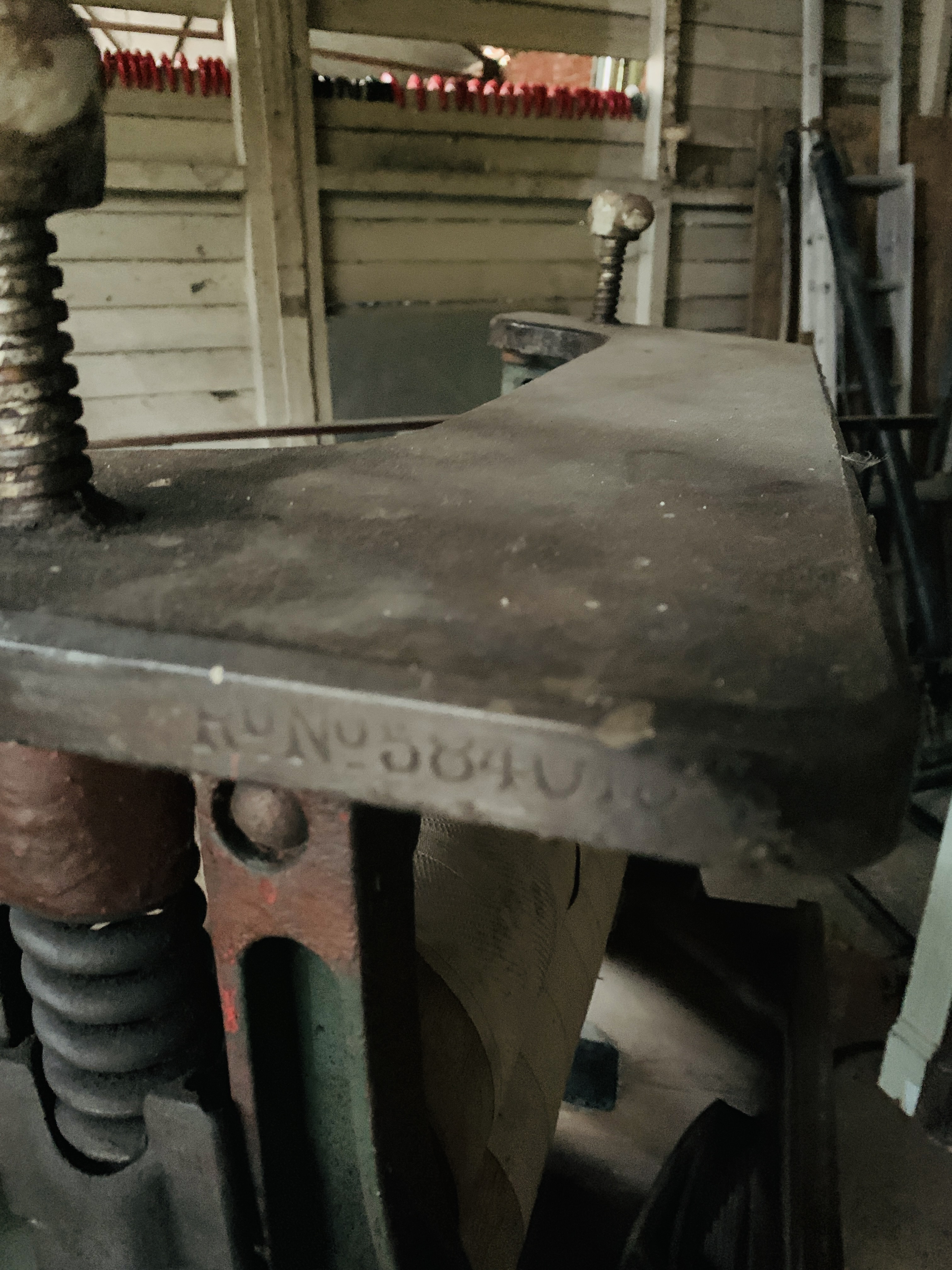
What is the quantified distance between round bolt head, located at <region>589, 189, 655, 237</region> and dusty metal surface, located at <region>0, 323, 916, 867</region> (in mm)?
1189

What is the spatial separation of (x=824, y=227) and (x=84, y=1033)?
3727 millimetres

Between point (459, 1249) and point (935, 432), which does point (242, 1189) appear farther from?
point (935, 432)

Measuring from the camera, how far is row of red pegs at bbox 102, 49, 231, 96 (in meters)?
2.70

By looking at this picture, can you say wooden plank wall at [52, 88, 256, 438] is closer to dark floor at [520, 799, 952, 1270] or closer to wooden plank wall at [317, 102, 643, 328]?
wooden plank wall at [317, 102, 643, 328]

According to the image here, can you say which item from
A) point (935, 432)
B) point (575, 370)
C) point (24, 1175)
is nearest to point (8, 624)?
point (24, 1175)

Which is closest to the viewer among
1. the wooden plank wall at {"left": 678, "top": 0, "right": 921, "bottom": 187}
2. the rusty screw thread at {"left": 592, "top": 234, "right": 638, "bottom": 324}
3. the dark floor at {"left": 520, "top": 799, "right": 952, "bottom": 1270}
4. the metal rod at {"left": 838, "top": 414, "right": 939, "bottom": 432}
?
the dark floor at {"left": 520, "top": 799, "right": 952, "bottom": 1270}

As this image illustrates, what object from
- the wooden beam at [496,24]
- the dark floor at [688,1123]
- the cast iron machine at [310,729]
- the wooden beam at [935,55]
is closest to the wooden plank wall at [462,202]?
the wooden beam at [496,24]

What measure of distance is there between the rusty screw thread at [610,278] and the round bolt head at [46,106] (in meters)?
1.40

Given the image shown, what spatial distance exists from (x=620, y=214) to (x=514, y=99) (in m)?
1.94

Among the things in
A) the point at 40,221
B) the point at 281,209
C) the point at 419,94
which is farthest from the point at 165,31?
the point at 40,221

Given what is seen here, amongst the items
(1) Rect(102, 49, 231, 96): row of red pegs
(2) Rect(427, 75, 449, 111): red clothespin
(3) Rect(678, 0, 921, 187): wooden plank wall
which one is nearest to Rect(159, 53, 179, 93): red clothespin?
(1) Rect(102, 49, 231, 96): row of red pegs

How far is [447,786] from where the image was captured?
37 centimetres

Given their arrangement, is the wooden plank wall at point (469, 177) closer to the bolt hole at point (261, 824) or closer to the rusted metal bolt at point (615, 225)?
the rusted metal bolt at point (615, 225)

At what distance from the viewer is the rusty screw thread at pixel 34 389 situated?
48 centimetres
